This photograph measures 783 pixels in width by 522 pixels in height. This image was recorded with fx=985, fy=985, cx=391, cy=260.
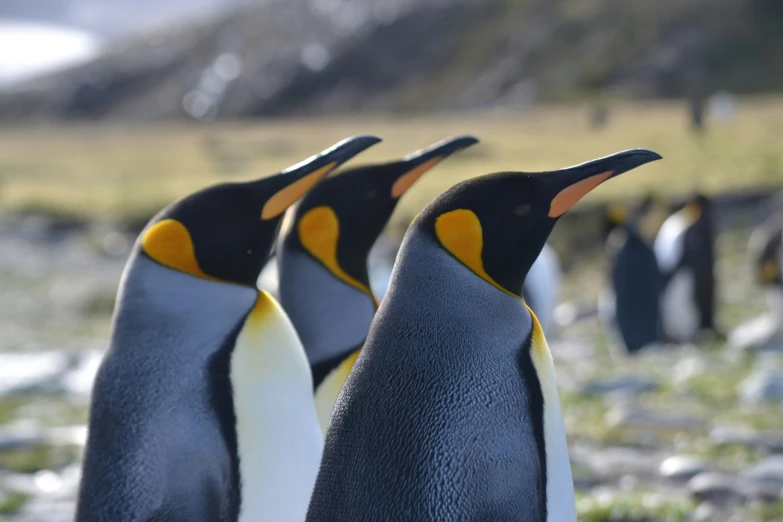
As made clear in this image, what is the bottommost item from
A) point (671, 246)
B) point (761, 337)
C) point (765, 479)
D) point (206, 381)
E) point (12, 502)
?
point (761, 337)

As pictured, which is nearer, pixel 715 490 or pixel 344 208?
pixel 344 208

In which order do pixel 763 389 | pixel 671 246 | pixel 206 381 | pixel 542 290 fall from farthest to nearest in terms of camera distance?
pixel 671 246 < pixel 542 290 < pixel 763 389 < pixel 206 381

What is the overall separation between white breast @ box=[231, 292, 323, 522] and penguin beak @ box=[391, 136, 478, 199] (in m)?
0.56

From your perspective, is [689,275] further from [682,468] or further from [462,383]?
[462,383]

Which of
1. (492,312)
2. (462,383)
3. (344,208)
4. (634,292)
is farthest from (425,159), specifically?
(634,292)

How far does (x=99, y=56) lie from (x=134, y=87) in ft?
40.0

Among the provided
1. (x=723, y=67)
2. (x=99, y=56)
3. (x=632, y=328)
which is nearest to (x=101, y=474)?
(x=632, y=328)

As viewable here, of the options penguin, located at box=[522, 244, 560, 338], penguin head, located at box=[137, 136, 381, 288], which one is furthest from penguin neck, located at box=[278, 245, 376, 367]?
penguin, located at box=[522, 244, 560, 338]

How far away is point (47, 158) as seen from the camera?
38.8 metres

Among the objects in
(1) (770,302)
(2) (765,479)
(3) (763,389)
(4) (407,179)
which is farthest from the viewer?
(1) (770,302)

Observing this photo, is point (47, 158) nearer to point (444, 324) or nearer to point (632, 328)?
point (632, 328)

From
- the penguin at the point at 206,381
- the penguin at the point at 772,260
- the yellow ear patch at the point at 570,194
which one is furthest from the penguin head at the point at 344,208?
A: the penguin at the point at 772,260

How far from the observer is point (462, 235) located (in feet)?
6.26

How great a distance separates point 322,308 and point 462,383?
1.08m
